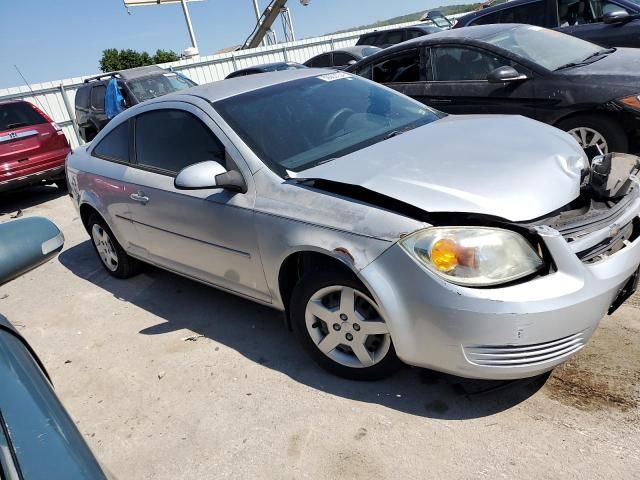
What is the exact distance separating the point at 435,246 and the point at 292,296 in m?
0.92

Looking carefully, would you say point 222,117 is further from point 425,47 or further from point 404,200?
point 425,47

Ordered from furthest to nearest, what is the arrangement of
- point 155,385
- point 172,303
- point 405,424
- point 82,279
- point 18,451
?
point 82,279, point 172,303, point 155,385, point 405,424, point 18,451

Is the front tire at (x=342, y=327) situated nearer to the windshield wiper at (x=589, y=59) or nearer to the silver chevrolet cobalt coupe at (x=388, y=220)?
the silver chevrolet cobalt coupe at (x=388, y=220)

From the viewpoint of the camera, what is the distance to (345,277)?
8.16 feet

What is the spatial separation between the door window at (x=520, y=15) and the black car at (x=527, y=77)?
2.90 m

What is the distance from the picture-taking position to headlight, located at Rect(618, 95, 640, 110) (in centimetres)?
433

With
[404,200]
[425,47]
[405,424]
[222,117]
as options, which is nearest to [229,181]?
[222,117]

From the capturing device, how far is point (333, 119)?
3.27 m

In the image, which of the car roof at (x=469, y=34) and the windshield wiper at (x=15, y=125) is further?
the windshield wiper at (x=15, y=125)

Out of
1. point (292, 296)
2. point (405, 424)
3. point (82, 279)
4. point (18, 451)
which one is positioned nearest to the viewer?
point (18, 451)

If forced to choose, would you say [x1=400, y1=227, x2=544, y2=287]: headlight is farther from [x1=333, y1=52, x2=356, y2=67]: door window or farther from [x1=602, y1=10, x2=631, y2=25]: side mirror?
[x1=333, y1=52, x2=356, y2=67]: door window

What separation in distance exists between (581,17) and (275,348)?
24.6 ft

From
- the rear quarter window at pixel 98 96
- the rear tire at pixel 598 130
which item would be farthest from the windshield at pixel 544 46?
the rear quarter window at pixel 98 96

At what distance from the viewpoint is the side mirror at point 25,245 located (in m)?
1.59
